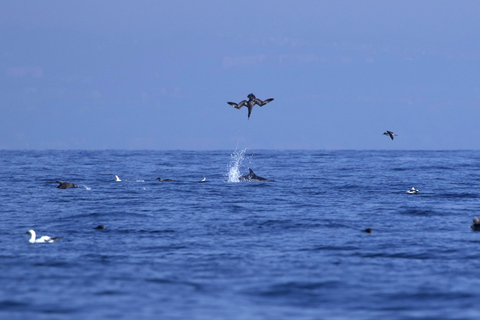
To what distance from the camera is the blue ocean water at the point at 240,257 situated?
52.1ft

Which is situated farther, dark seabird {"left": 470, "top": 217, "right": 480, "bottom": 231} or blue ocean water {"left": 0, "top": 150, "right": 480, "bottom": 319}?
dark seabird {"left": 470, "top": 217, "right": 480, "bottom": 231}

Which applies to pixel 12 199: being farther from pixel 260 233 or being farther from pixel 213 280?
pixel 213 280

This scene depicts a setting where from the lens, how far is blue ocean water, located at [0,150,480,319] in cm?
1587

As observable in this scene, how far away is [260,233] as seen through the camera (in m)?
26.3

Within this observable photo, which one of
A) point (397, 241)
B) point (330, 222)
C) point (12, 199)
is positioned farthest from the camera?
point (12, 199)

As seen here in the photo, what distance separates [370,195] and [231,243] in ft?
61.0

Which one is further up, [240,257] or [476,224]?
[476,224]

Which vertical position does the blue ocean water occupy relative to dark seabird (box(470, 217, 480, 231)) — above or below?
below

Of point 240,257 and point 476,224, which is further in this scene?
point 476,224

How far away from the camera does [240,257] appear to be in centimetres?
2131

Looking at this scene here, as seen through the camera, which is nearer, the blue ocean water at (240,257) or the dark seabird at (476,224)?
the blue ocean water at (240,257)

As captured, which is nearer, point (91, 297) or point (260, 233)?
point (91, 297)

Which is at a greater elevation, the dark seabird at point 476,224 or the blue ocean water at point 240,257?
the dark seabird at point 476,224

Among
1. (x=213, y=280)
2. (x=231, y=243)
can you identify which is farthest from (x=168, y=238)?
(x=213, y=280)
